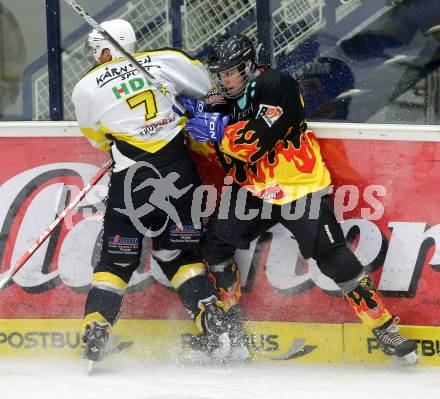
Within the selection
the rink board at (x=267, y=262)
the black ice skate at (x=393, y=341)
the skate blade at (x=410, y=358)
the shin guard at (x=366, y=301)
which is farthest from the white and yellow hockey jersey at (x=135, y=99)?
the skate blade at (x=410, y=358)

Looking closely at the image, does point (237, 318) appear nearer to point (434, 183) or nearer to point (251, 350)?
point (251, 350)

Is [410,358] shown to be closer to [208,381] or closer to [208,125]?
[208,381]

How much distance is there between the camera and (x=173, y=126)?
4.23m

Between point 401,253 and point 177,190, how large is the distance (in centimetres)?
109

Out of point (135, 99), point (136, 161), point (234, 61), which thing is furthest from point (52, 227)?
point (234, 61)

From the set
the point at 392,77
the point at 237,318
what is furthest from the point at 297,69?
the point at 237,318

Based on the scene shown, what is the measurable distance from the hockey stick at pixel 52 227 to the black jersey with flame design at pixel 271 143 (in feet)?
1.88

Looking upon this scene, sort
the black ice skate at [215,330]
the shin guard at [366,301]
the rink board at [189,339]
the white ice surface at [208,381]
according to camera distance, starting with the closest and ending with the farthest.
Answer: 1. the white ice surface at [208,381]
2. the shin guard at [366,301]
3. the black ice skate at [215,330]
4. the rink board at [189,339]

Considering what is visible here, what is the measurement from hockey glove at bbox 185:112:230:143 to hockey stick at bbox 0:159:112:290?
1.59 feet

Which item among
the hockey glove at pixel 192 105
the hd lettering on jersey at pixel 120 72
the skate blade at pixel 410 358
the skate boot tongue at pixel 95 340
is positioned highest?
the hd lettering on jersey at pixel 120 72

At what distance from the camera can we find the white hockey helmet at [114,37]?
4.14m

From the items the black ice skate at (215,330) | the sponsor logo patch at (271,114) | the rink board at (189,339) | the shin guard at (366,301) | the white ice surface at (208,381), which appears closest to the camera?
the white ice surface at (208,381)

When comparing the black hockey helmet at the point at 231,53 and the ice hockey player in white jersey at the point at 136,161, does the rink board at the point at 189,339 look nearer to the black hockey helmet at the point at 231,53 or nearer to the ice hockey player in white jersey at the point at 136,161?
the ice hockey player in white jersey at the point at 136,161

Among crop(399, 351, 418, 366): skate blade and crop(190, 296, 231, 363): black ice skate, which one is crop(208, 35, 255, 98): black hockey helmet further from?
crop(399, 351, 418, 366): skate blade
